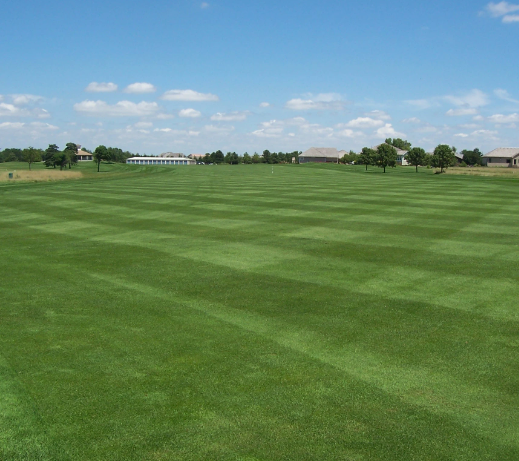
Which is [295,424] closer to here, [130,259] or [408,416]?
[408,416]

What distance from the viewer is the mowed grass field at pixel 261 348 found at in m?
6.58

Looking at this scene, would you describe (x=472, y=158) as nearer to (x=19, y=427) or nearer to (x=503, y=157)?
(x=503, y=157)

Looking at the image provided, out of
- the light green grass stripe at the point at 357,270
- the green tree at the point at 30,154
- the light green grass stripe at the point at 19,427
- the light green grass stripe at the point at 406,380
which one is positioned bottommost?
the light green grass stripe at the point at 19,427

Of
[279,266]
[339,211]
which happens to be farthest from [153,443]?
[339,211]

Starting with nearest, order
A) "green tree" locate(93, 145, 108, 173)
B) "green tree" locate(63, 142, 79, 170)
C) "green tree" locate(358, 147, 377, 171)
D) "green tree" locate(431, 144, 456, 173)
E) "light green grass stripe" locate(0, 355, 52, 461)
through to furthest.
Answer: "light green grass stripe" locate(0, 355, 52, 461) → "green tree" locate(431, 144, 456, 173) → "green tree" locate(93, 145, 108, 173) → "green tree" locate(358, 147, 377, 171) → "green tree" locate(63, 142, 79, 170)

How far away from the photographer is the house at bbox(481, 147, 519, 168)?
506ft

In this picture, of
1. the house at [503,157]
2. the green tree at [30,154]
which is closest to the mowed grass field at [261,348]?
the green tree at [30,154]

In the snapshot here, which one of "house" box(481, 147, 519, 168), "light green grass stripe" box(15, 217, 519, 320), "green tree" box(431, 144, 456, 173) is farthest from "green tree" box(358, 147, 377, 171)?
"light green grass stripe" box(15, 217, 519, 320)

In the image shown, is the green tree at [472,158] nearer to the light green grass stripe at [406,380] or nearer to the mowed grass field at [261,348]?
the mowed grass field at [261,348]

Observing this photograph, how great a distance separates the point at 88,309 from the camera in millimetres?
11930

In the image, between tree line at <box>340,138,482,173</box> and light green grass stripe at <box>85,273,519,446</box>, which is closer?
light green grass stripe at <box>85,273,519,446</box>

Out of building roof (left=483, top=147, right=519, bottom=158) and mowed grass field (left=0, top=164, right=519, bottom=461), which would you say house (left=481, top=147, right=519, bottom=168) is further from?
mowed grass field (left=0, top=164, right=519, bottom=461)

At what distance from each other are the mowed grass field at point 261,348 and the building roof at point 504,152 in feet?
499

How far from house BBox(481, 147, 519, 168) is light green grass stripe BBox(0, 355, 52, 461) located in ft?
546
